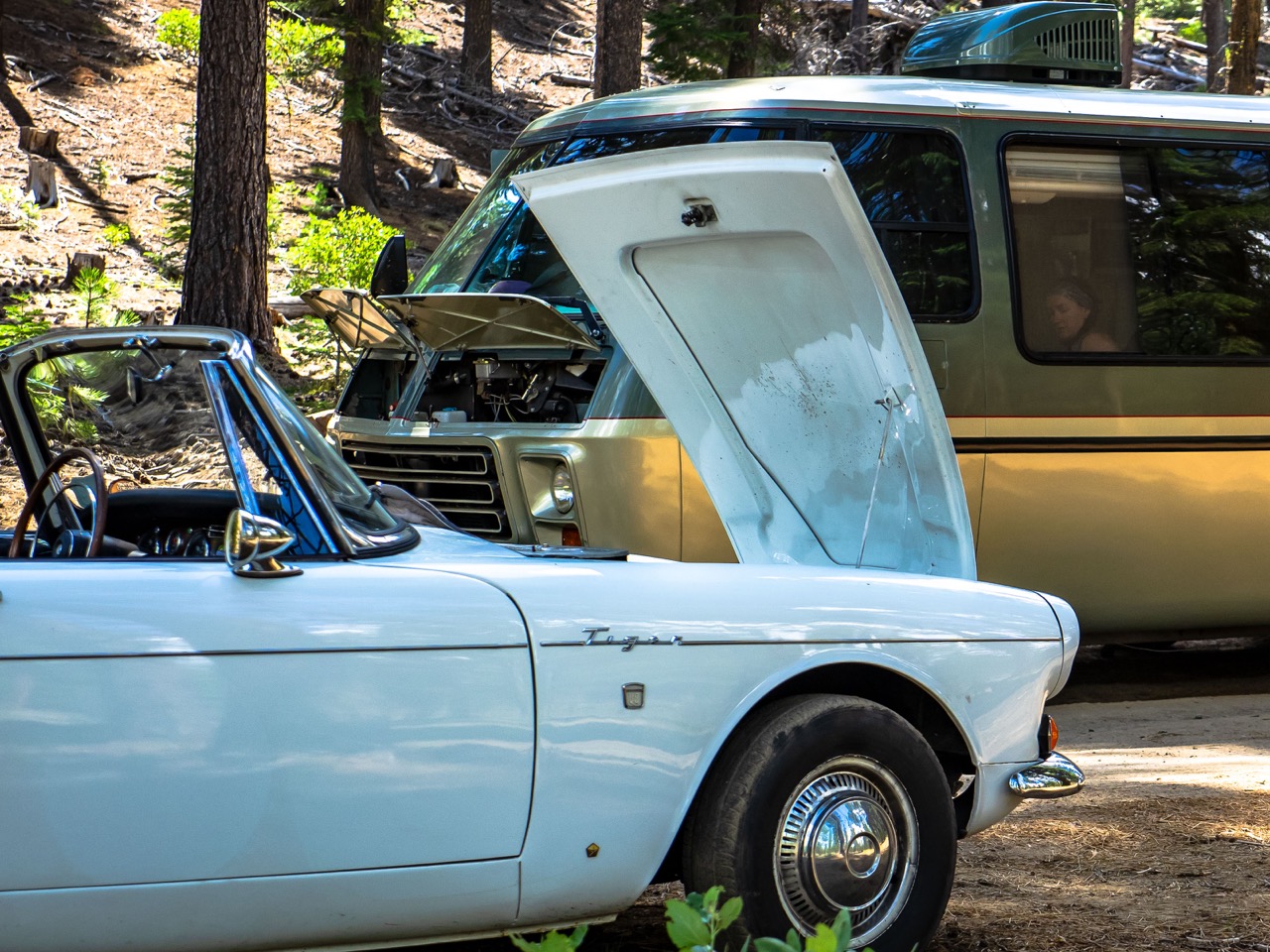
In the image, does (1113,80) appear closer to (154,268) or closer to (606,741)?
(606,741)

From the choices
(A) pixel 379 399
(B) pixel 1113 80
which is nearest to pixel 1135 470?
(B) pixel 1113 80

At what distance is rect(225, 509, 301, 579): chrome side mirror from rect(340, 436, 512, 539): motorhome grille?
3.84m

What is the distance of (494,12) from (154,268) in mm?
19051

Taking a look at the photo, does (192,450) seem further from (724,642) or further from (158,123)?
(158,123)

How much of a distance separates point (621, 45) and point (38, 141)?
9.37 metres

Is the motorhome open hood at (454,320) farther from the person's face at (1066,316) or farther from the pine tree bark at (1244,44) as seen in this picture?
the pine tree bark at (1244,44)

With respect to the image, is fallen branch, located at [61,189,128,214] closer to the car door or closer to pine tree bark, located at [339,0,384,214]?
pine tree bark, located at [339,0,384,214]

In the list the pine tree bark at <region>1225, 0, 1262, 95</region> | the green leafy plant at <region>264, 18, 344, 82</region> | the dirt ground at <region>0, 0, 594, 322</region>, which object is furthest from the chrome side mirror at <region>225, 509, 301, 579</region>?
the green leafy plant at <region>264, 18, 344, 82</region>

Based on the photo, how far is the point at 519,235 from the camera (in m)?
7.64

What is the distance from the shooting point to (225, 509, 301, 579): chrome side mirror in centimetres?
302

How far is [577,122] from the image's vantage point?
7.74 m

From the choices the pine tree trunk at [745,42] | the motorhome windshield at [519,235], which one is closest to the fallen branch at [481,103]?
the pine tree trunk at [745,42]

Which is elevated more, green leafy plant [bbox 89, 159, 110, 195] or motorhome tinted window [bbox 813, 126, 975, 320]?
green leafy plant [bbox 89, 159, 110, 195]

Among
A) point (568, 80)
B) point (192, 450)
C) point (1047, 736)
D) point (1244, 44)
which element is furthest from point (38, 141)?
point (1047, 736)
